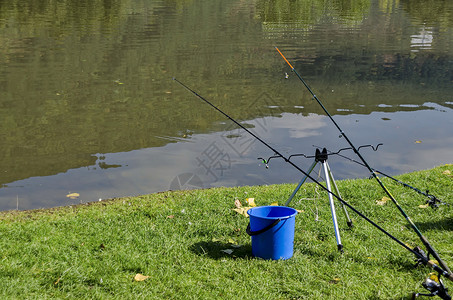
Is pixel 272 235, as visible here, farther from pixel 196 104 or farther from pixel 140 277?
pixel 196 104

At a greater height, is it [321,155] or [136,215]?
[321,155]

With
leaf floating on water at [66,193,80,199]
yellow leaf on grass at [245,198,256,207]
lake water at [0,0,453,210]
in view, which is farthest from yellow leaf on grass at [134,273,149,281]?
leaf floating on water at [66,193,80,199]

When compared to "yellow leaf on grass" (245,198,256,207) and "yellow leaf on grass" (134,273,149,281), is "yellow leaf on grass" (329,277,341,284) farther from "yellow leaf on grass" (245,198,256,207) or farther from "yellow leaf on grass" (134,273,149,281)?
"yellow leaf on grass" (245,198,256,207)

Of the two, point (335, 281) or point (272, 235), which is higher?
point (272, 235)

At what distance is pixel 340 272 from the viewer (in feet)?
15.7

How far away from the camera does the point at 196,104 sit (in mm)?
12617

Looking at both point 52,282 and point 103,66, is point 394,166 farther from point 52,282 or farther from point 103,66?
point 103,66

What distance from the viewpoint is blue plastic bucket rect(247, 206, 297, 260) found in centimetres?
484

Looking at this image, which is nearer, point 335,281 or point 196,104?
point 335,281

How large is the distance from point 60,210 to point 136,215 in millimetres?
1006

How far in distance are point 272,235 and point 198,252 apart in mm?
786

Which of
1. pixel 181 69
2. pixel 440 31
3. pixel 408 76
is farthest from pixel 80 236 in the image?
pixel 440 31

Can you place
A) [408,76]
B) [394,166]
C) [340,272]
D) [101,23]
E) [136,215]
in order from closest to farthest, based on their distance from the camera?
1. [340,272]
2. [136,215]
3. [394,166]
4. [408,76]
5. [101,23]

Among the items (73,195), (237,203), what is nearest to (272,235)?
(237,203)
